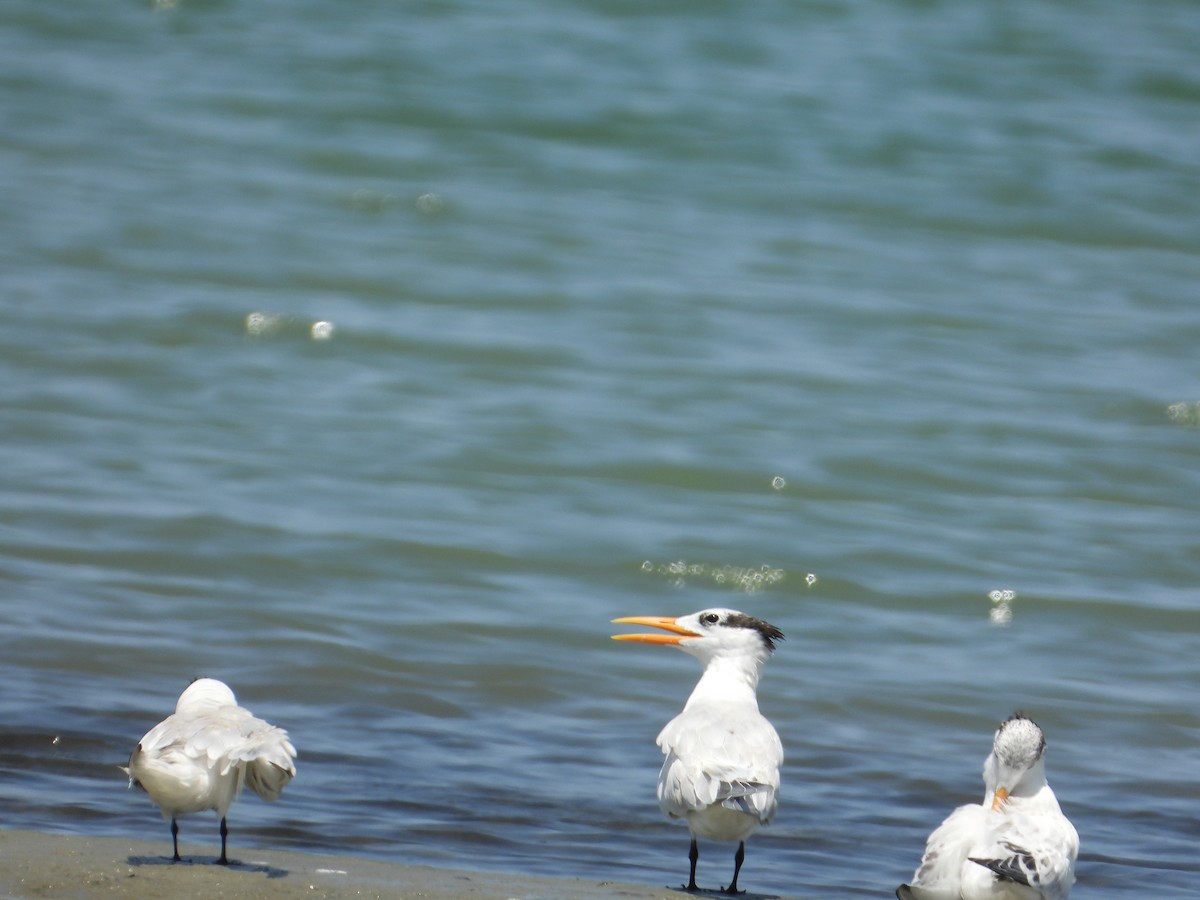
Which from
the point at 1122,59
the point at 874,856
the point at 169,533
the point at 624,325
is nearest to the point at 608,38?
the point at 1122,59

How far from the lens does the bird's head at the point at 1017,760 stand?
4.53m

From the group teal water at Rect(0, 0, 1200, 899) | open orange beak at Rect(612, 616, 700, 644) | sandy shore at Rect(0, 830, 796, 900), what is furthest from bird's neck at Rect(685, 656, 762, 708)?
sandy shore at Rect(0, 830, 796, 900)

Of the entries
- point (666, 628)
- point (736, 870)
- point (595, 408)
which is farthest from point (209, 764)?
point (595, 408)

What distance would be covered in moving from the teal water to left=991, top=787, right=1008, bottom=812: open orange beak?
0.89 meters

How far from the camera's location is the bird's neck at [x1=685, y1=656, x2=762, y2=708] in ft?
18.1

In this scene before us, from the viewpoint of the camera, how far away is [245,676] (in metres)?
7.03

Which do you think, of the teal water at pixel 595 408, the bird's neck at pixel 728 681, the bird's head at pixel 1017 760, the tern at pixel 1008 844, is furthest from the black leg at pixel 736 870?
the bird's head at pixel 1017 760

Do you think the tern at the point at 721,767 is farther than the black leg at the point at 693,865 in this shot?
No

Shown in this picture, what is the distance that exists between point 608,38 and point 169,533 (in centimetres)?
1087

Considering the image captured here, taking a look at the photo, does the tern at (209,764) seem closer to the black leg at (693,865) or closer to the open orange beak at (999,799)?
the black leg at (693,865)

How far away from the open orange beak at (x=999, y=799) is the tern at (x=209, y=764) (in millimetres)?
1818

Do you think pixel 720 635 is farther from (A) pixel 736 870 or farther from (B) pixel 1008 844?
(B) pixel 1008 844

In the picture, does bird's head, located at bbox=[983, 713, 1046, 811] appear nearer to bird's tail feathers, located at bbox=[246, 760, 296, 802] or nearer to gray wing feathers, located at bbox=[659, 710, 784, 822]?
gray wing feathers, located at bbox=[659, 710, 784, 822]

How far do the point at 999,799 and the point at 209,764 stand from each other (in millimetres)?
2054
